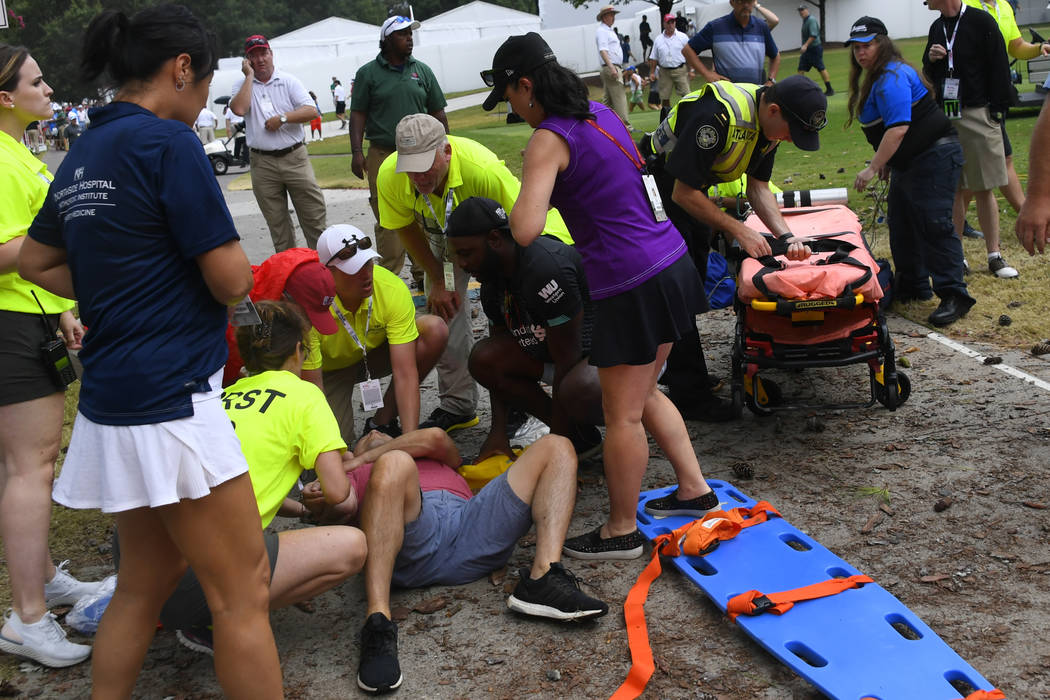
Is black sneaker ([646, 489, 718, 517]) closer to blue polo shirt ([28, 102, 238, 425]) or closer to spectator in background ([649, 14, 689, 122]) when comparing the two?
blue polo shirt ([28, 102, 238, 425])

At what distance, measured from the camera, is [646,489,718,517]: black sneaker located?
386 cm


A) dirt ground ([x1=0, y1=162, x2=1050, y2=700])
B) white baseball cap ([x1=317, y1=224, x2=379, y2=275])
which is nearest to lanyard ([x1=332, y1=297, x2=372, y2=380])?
white baseball cap ([x1=317, y1=224, x2=379, y2=275])

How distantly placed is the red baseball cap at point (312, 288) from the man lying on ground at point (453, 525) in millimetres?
828

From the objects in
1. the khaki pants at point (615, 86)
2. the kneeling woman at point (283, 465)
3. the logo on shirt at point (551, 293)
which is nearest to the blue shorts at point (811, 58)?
the khaki pants at point (615, 86)

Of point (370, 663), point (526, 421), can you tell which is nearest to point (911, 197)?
point (526, 421)

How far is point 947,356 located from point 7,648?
16.2 ft

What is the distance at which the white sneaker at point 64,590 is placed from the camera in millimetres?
3648

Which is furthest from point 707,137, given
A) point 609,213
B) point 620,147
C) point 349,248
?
point 349,248

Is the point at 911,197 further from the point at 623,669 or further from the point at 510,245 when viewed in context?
the point at 623,669

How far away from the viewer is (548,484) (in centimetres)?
356

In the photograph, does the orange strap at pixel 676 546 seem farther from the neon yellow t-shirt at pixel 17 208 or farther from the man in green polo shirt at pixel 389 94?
the man in green polo shirt at pixel 389 94

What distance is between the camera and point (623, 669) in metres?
3.03

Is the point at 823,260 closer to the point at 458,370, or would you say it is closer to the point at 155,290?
the point at 458,370

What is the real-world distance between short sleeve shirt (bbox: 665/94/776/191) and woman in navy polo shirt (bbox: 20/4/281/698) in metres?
2.28
